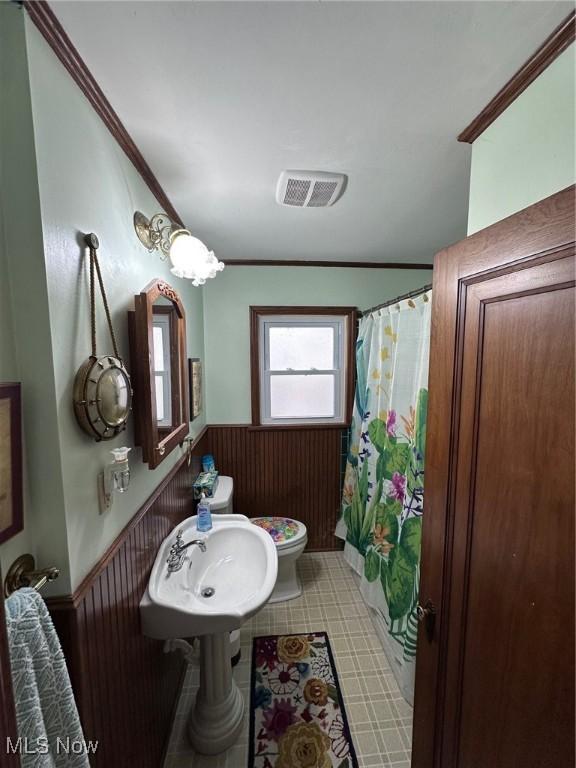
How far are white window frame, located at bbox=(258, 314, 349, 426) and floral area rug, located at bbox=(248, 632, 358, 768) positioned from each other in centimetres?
135

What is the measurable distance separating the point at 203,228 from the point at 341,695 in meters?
2.46

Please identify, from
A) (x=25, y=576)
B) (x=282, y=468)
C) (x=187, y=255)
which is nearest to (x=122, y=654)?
(x=25, y=576)

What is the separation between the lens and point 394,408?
5.67ft

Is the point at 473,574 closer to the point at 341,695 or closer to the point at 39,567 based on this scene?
the point at 39,567

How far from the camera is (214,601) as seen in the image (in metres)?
1.30

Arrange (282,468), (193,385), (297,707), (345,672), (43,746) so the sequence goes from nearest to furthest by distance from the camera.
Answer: (43,746) < (297,707) < (345,672) < (193,385) < (282,468)

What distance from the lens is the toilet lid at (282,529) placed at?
6.52 ft

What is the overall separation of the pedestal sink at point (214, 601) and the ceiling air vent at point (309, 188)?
156 centimetres

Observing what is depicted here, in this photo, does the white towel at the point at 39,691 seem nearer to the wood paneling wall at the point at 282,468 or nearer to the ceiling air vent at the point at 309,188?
the ceiling air vent at the point at 309,188

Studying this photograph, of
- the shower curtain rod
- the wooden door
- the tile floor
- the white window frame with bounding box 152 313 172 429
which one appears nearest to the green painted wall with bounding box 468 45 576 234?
the wooden door

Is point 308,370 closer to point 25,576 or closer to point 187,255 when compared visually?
point 187,255

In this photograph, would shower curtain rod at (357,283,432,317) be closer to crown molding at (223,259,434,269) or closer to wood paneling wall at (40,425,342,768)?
crown molding at (223,259,434,269)

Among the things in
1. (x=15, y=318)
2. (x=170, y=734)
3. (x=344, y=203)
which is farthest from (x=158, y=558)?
(x=344, y=203)

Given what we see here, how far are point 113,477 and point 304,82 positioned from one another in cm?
115
